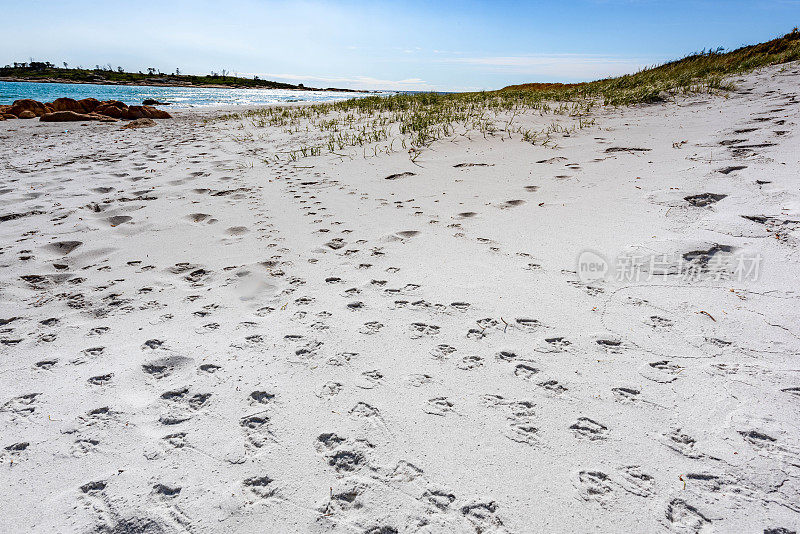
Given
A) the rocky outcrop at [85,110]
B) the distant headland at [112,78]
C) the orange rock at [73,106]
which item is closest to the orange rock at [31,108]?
the rocky outcrop at [85,110]

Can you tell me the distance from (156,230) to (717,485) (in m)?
4.38

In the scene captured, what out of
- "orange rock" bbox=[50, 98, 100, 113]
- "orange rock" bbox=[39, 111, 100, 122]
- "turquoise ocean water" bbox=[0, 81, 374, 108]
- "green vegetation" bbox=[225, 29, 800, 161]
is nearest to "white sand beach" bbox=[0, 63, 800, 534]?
"green vegetation" bbox=[225, 29, 800, 161]

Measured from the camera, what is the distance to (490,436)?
1526mm

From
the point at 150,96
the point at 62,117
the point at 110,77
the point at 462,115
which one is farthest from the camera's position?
the point at 110,77

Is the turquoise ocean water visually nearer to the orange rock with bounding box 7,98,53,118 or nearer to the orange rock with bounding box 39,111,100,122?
the orange rock with bounding box 7,98,53,118

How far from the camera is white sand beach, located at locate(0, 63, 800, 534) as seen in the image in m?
1.32

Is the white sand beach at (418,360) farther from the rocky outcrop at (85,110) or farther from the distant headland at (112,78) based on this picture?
the distant headland at (112,78)

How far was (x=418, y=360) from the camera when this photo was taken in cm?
196

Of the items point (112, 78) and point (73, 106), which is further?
point (112, 78)

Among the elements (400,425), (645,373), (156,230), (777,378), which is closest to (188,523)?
(400,425)

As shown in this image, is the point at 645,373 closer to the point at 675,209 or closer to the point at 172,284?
the point at 675,209

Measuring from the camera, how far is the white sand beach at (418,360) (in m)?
1.32

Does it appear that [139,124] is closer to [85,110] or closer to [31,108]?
[85,110]

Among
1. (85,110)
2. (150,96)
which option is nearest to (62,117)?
(85,110)
